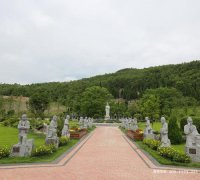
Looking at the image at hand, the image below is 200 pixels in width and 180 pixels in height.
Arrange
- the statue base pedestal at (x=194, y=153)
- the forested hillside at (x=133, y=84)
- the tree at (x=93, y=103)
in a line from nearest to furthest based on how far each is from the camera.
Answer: the statue base pedestal at (x=194, y=153)
the tree at (x=93, y=103)
the forested hillside at (x=133, y=84)

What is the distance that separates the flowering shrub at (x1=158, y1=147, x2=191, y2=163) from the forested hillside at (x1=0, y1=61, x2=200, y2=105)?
206 ft

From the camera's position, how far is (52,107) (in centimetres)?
9000

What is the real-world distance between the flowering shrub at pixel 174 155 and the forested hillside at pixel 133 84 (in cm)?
6272

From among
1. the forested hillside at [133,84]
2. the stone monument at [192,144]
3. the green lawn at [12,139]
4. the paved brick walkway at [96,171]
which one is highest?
the forested hillside at [133,84]

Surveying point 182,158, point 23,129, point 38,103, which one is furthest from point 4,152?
point 38,103

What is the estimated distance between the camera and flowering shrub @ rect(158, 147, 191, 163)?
11.4 m

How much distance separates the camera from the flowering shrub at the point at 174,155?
11.4 m

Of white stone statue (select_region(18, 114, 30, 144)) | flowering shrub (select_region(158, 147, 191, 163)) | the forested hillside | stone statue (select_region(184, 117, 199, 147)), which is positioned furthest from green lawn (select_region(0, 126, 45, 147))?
the forested hillside

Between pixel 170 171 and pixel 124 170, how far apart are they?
1.76m

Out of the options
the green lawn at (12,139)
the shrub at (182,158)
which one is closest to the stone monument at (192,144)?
the shrub at (182,158)

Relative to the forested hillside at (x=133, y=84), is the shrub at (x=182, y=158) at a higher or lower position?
lower

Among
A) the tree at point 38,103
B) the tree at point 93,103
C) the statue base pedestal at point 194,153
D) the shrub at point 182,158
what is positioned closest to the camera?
the shrub at point 182,158

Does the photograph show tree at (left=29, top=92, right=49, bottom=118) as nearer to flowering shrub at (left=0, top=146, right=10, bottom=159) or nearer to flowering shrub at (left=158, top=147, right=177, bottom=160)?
flowering shrub at (left=0, top=146, right=10, bottom=159)

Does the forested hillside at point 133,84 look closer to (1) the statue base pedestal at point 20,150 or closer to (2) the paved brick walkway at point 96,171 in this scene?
(1) the statue base pedestal at point 20,150
